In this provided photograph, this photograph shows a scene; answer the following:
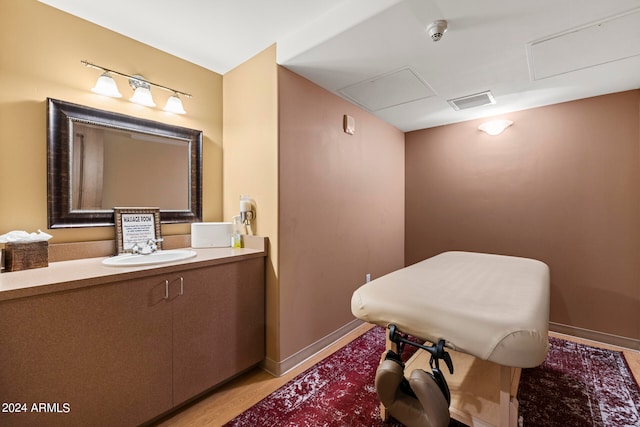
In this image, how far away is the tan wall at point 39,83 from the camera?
4.95 feet

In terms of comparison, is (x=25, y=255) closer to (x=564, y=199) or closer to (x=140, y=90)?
(x=140, y=90)

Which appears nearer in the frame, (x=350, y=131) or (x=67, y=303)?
(x=67, y=303)

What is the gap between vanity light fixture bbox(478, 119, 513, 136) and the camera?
2816 mm

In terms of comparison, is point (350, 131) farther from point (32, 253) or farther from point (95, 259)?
point (32, 253)

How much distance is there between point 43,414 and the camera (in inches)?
45.4

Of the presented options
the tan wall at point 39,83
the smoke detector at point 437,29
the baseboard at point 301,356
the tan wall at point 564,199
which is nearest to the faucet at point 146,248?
the tan wall at point 39,83

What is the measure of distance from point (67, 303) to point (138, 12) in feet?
5.63

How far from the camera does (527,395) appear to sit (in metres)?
1.76

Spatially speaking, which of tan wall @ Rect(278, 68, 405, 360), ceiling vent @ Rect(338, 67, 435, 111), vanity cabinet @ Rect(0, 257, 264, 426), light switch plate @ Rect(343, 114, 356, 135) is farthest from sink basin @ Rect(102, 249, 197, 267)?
ceiling vent @ Rect(338, 67, 435, 111)

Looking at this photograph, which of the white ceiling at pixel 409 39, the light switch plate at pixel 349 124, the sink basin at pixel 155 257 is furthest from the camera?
the light switch plate at pixel 349 124

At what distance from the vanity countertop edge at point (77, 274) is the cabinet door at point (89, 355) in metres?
0.04

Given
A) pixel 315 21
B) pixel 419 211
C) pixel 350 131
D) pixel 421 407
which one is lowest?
pixel 421 407

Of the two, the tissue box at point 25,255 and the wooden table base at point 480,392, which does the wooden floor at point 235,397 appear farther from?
the tissue box at point 25,255

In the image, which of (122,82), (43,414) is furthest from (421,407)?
(122,82)
